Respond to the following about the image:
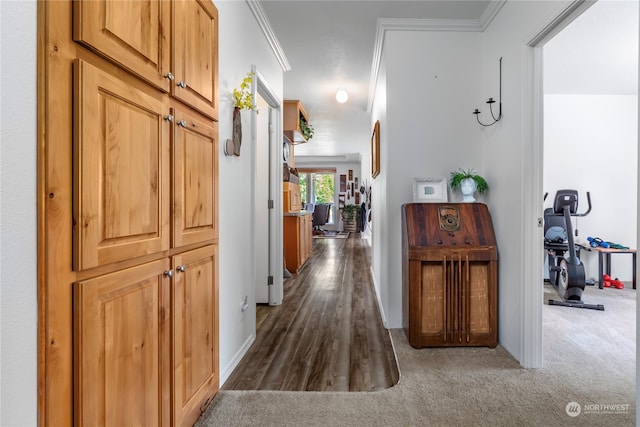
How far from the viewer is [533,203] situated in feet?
6.76

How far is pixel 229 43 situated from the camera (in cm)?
203

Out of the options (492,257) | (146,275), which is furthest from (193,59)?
(492,257)

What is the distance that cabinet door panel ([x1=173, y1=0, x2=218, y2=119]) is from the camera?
134 cm

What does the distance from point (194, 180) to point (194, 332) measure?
0.67 m

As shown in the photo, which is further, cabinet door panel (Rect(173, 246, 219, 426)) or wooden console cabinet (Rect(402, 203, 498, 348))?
wooden console cabinet (Rect(402, 203, 498, 348))

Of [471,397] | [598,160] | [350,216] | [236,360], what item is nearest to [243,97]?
[236,360]

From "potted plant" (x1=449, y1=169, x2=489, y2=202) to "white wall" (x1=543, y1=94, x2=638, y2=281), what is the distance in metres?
2.38

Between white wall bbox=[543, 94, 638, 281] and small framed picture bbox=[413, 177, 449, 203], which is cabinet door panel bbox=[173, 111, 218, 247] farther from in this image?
white wall bbox=[543, 94, 638, 281]

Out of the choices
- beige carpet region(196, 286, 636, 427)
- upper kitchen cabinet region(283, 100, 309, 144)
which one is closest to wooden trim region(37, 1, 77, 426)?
beige carpet region(196, 286, 636, 427)

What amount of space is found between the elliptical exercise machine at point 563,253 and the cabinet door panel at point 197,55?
11.6ft

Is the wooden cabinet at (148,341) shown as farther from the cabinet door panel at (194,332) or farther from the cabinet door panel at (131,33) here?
the cabinet door panel at (131,33)

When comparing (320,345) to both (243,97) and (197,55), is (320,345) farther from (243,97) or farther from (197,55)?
(197,55)

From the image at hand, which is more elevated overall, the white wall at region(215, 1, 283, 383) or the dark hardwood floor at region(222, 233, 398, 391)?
the white wall at region(215, 1, 283, 383)

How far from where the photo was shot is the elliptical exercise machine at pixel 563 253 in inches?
130
